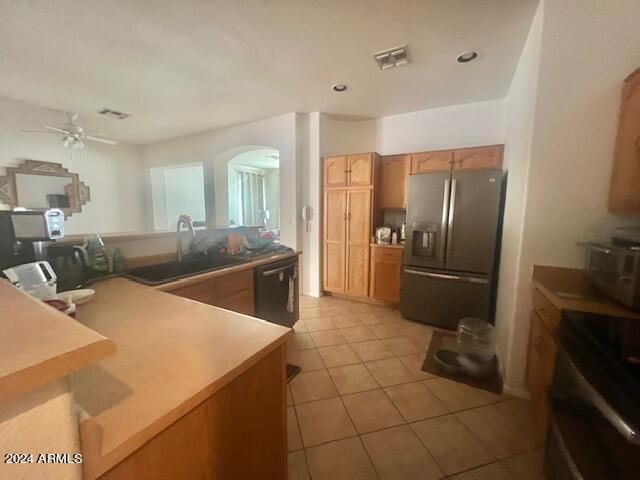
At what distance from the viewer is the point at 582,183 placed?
1540 mm

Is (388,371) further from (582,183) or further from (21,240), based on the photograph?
(21,240)

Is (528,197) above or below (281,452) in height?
above

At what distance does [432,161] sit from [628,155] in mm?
1787

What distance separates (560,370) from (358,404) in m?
1.13

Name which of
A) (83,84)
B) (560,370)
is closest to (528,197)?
(560,370)

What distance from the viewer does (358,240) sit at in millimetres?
3406

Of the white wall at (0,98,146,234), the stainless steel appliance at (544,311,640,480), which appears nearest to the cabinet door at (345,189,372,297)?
the stainless steel appliance at (544,311,640,480)

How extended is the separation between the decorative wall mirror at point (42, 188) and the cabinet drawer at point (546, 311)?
5.96 m

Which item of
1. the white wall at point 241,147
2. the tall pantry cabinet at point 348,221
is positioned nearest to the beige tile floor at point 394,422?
the tall pantry cabinet at point 348,221

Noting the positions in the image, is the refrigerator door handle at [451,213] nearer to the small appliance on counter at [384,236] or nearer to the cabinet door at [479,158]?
the cabinet door at [479,158]

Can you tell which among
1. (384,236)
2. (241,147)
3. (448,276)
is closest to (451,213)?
(448,276)

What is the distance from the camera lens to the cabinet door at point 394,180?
326 centimetres

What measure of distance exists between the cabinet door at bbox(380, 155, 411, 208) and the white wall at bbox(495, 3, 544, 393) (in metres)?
1.21

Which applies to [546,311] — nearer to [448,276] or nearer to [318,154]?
[448,276]
